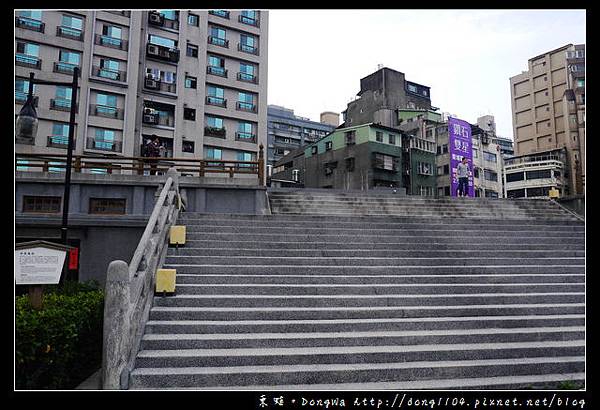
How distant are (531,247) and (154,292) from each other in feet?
31.1

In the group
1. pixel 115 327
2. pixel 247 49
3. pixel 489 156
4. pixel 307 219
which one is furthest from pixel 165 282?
pixel 489 156

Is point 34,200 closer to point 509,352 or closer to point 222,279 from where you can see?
point 222,279

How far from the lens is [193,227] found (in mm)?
10125

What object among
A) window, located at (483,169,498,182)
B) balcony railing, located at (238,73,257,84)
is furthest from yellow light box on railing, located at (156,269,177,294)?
window, located at (483,169,498,182)

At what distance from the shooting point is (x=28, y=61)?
28.5 meters

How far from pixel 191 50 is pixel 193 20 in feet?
9.27

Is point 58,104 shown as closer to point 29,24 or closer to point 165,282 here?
point 29,24

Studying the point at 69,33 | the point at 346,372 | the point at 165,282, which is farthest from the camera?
the point at 69,33

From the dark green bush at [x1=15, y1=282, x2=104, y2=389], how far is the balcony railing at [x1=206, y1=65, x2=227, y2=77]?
110 feet

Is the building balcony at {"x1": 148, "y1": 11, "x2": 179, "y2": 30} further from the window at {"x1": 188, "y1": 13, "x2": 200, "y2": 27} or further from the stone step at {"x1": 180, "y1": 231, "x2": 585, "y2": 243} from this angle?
the stone step at {"x1": 180, "y1": 231, "x2": 585, "y2": 243}

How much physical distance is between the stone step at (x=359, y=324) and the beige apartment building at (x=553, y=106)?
52649 mm

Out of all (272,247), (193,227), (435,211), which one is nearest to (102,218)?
(193,227)

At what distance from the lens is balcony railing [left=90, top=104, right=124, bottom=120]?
99.2 feet

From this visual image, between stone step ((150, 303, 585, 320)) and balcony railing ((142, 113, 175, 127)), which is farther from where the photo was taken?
balcony railing ((142, 113, 175, 127))
